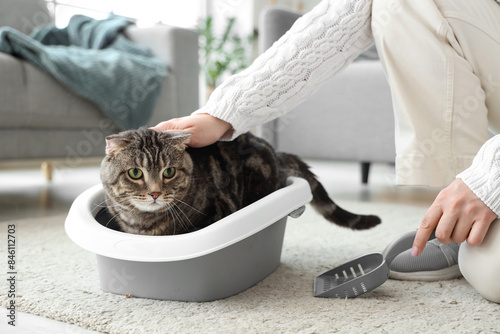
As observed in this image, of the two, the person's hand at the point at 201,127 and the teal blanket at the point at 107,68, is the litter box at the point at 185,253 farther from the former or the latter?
the teal blanket at the point at 107,68

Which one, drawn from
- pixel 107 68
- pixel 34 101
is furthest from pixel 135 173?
pixel 107 68

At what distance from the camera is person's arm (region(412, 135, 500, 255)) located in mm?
802

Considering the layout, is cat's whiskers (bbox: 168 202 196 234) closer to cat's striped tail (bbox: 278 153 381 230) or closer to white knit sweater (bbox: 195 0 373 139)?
white knit sweater (bbox: 195 0 373 139)

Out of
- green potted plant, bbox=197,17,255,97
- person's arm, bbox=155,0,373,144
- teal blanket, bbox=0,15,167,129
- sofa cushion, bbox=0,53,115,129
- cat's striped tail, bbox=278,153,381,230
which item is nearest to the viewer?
person's arm, bbox=155,0,373,144

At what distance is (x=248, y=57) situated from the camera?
14.9 ft

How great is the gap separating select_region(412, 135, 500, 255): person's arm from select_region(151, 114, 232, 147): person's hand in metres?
0.46

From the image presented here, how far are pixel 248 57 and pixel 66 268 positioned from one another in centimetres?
365

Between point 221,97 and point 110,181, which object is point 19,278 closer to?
point 110,181

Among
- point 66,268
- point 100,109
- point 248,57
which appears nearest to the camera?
point 66,268

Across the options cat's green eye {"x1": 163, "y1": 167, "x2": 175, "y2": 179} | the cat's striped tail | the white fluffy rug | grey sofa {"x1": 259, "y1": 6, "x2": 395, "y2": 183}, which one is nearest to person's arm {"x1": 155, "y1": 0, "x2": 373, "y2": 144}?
cat's green eye {"x1": 163, "y1": 167, "x2": 175, "y2": 179}

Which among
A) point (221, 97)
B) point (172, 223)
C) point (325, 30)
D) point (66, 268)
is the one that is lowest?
point (66, 268)

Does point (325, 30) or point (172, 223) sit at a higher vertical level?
point (325, 30)

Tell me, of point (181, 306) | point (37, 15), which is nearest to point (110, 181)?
point (181, 306)

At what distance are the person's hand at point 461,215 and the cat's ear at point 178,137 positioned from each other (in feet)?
1.54
